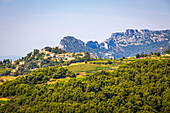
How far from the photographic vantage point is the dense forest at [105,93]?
73188 mm

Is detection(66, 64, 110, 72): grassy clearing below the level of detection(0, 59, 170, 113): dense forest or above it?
above

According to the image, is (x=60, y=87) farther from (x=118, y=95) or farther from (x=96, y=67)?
(x=96, y=67)

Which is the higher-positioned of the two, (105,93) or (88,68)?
(88,68)

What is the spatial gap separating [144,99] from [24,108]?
4199 cm

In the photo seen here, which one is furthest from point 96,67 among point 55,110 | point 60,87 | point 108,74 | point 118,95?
point 55,110

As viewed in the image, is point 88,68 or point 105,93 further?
point 88,68

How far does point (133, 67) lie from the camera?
352ft

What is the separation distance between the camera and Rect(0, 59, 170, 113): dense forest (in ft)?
240

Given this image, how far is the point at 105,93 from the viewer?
84562 mm

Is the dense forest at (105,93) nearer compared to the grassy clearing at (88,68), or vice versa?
the dense forest at (105,93)

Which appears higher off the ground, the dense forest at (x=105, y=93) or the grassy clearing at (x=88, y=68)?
the grassy clearing at (x=88, y=68)

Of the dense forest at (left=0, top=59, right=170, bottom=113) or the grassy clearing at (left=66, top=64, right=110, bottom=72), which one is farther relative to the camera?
the grassy clearing at (left=66, top=64, right=110, bottom=72)

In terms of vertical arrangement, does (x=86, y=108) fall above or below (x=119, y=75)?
below

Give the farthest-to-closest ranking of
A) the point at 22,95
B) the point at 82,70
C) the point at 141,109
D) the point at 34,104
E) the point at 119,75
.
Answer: the point at 82,70, the point at 119,75, the point at 22,95, the point at 34,104, the point at 141,109
